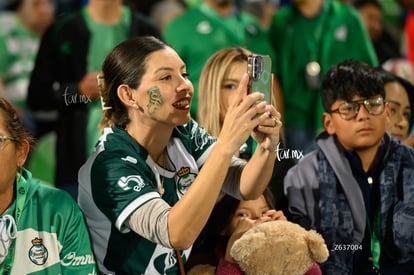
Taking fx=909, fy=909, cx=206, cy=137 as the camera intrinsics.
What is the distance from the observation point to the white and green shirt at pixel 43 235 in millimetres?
2316

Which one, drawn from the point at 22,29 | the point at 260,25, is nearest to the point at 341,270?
the point at 260,25

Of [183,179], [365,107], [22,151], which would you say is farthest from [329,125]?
[22,151]

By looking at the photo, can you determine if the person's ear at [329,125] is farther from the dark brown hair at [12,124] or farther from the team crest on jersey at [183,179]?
the dark brown hair at [12,124]

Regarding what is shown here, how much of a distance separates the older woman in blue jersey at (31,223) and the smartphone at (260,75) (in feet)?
1.87

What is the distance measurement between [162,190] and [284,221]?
0.35 meters

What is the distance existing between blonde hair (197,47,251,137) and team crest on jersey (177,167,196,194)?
0.37 m

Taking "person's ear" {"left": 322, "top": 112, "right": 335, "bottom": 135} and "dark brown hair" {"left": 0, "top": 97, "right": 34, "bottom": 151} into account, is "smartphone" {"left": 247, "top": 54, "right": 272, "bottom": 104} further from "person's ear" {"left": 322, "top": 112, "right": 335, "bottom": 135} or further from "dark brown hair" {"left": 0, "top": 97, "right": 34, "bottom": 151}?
"dark brown hair" {"left": 0, "top": 97, "right": 34, "bottom": 151}

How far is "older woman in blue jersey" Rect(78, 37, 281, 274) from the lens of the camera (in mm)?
2244

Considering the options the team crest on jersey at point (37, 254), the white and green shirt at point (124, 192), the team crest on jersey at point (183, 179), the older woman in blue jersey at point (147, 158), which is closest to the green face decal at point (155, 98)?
the older woman in blue jersey at point (147, 158)

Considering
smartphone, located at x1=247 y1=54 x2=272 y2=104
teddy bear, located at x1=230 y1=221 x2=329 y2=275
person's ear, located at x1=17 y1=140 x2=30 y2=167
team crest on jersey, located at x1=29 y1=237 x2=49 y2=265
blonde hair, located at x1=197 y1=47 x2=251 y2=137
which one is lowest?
team crest on jersey, located at x1=29 y1=237 x2=49 y2=265

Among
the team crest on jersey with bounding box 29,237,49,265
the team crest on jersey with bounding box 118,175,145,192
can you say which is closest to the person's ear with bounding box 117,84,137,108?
the team crest on jersey with bounding box 118,175,145,192

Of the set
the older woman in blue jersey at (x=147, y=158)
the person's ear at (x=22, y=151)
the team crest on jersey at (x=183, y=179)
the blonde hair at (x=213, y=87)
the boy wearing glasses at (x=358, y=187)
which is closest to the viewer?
the older woman in blue jersey at (x=147, y=158)

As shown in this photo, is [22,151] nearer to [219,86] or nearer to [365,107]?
[219,86]

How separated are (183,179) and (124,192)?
0.27 metres
